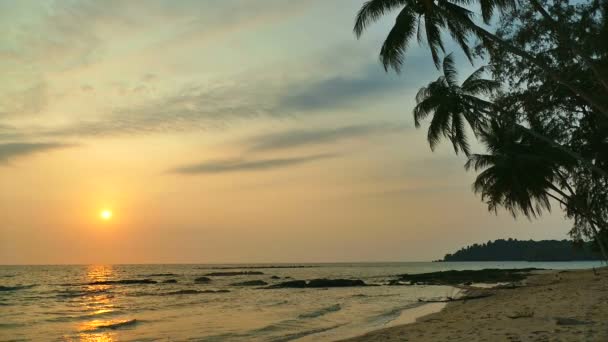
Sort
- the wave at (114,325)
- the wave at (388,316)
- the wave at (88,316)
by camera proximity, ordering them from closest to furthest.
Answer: the wave at (388,316)
the wave at (114,325)
the wave at (88,316)

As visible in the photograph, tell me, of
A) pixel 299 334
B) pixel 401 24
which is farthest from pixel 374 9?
pixel 299 334

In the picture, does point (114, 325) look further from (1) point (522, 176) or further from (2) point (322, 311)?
(1) point (522, 176)

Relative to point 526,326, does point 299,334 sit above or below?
below

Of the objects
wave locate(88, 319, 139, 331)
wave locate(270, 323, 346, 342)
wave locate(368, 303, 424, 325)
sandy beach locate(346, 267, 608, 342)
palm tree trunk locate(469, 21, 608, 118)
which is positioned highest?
palm tree trunk locate(469, 21, 608, 118)

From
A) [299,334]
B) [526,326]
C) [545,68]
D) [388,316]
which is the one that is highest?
[545,68]

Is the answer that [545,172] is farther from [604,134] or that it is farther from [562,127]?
[562,127]

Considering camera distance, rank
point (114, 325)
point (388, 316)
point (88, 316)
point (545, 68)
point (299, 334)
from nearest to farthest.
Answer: point (545, 68) → point (299, 334) → point (114, 325) → point (388, 316) → point (88, 316)

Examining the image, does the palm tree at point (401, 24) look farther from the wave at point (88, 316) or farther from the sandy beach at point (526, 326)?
the wave at point (88, 316)

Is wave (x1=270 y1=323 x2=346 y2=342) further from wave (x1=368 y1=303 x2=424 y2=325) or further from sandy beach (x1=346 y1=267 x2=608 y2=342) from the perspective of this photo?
sandy beach (x1=346 y1=267 x2=608 y2=342)

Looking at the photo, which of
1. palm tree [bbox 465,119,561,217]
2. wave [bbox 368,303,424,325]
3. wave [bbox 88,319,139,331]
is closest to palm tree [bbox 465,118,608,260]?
palm tree [bbox 465,119,561,217]

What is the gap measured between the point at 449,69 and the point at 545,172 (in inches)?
332

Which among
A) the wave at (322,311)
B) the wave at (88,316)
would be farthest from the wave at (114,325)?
the wave at (322,311)

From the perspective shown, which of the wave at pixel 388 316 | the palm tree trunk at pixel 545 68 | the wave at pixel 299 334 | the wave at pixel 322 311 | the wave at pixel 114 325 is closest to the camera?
the palm tree trunk at pixel 545 68

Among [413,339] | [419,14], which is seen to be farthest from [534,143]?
[413,339]
